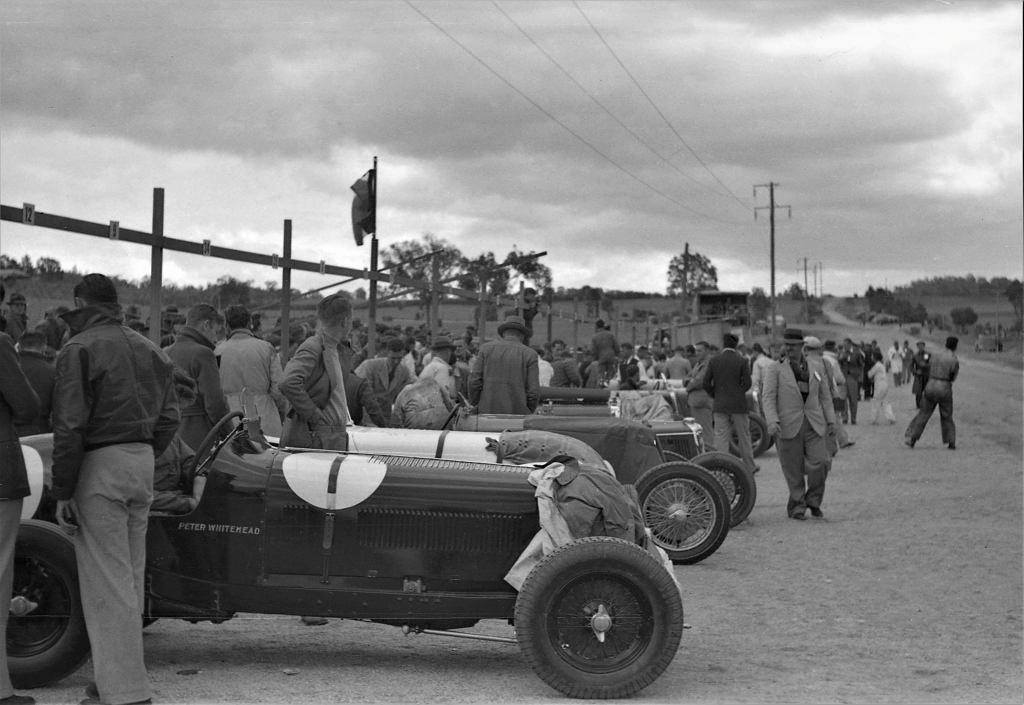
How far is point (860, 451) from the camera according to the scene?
1961 centimetres

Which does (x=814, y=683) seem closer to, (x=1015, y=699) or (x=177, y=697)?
(x=1015, y=699)

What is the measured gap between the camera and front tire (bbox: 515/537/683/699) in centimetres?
531

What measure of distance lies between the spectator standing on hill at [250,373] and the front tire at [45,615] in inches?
117

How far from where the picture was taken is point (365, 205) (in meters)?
14.4

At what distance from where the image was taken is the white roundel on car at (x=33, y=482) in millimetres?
5508

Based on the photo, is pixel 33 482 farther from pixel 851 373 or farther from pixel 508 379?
pixel 851 373

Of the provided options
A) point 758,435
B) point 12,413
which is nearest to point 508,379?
point 12,413

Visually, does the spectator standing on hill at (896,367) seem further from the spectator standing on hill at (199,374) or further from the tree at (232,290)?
the spectator standing on hill at (199,374)

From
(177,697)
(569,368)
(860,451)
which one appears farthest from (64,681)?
(860,451)

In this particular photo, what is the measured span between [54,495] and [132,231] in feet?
14.5

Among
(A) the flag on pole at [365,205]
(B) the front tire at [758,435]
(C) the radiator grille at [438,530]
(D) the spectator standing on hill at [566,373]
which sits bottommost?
(B) the front tire at [758,435]

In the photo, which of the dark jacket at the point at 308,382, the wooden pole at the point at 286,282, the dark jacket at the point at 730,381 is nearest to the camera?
the dark jacket at the point at 308,382

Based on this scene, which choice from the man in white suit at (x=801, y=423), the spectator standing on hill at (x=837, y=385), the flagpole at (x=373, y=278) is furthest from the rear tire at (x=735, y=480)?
the flagpole at (x=373, y=278)

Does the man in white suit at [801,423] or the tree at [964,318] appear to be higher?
the tree at [964,318]
